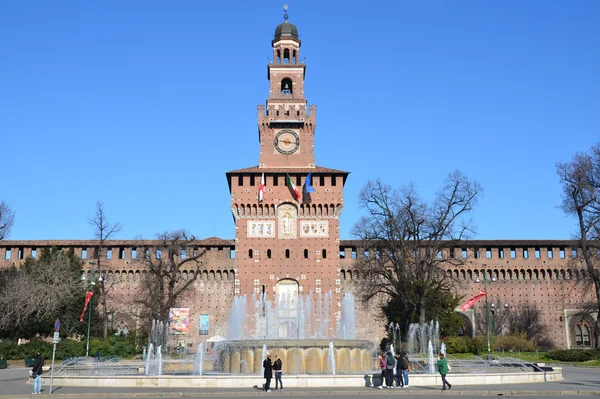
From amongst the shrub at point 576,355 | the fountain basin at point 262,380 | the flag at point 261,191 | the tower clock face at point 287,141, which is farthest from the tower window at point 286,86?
the fountain basin at point 262,380

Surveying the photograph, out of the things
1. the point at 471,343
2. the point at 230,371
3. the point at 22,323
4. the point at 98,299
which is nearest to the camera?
the point at 230,371

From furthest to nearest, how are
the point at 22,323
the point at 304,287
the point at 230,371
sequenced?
the point at 304,287, the point at 22,323, the point at 230,371

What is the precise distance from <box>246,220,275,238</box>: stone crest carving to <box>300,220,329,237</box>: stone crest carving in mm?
2132

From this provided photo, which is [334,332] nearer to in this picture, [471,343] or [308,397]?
[471,343]

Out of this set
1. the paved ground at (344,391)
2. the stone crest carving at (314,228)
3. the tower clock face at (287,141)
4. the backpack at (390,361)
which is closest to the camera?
the paved ground at (344,391)

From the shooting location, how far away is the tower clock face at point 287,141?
48.6 meters

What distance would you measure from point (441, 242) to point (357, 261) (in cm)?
1016

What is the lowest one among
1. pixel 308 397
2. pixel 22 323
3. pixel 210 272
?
pixel 308 397

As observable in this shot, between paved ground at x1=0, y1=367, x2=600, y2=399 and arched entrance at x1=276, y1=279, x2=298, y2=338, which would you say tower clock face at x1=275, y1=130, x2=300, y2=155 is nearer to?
arched entrance at x1=276, y1=279, x2=298, y2=338

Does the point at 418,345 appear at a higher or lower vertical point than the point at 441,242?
lower

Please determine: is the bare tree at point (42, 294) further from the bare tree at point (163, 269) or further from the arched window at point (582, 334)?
the arched window at point (582, 334)

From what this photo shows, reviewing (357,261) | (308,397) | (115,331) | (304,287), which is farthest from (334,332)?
(308,397)

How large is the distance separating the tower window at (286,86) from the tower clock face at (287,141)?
3834 millimetres

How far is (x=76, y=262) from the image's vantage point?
4809 centimetres
